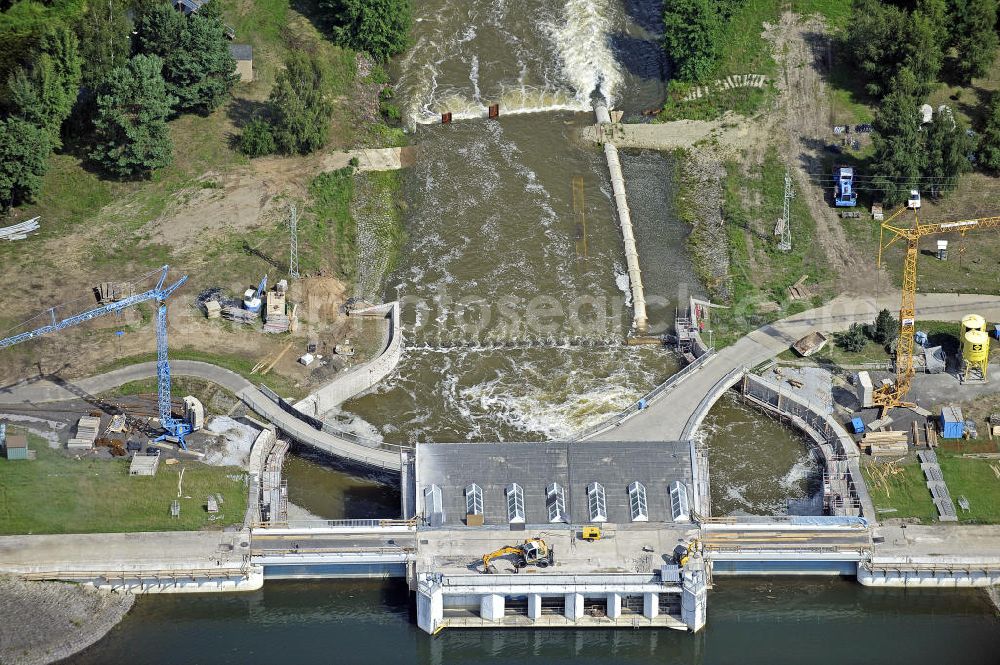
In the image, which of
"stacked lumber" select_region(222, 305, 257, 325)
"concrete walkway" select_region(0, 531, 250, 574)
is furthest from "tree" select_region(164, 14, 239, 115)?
"concrete walkway" select_region(0, 531, 250, 574)

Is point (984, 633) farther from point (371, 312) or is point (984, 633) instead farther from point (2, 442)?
point (2, 442)

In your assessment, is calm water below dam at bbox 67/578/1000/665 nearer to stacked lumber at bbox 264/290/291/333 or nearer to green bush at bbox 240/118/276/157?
stacked lumber at bbox 264/290/291/333

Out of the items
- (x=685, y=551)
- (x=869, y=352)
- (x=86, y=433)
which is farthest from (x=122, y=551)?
(x=869, y=352)

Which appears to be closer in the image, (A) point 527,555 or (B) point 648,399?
(A) point 527,555

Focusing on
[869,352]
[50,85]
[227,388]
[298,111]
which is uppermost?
[50,85]

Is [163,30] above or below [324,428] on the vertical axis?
above

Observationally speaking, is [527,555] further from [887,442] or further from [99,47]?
[99,47]

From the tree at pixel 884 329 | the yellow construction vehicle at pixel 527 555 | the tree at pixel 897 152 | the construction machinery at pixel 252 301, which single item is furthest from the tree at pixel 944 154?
the construction machinery at pixel 252 301
